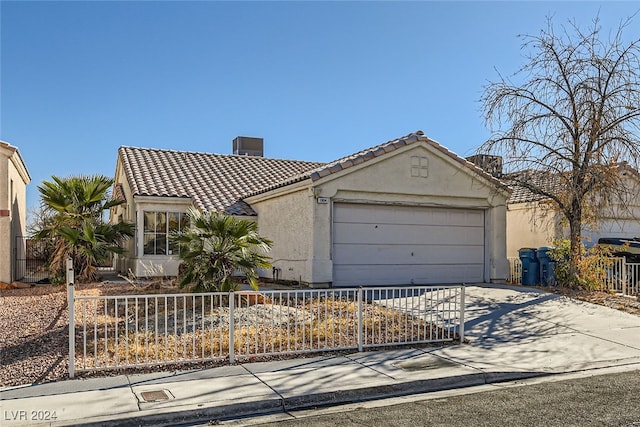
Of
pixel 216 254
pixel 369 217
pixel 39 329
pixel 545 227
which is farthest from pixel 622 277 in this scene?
pixel 39 329

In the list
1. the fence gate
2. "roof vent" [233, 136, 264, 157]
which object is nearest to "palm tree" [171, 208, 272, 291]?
the fence gate

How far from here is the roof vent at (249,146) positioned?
86.8 feet

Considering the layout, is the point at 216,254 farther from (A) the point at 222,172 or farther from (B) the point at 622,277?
(B) the point at 622,277

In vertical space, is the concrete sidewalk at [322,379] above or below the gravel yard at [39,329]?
below

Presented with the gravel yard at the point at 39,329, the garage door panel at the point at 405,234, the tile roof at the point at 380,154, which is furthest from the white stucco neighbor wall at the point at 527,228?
the gravel yard at the point at 39,329

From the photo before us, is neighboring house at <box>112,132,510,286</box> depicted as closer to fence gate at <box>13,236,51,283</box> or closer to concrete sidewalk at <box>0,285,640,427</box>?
fence gate at <box>13,236,51,283</box>

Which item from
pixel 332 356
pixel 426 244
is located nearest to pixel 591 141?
pixel 426 244

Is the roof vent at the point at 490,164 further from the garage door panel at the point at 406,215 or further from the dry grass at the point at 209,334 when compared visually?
the dry grass at the point at 209,334

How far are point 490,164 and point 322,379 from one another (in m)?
11.2

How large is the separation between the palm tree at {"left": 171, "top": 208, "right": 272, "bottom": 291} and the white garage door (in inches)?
166

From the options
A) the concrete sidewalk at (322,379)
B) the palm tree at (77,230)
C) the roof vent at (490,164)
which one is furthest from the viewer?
the roof vent at (490,164)

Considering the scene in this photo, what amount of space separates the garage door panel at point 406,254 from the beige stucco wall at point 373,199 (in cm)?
55

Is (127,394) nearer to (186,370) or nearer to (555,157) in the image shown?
(186,370)

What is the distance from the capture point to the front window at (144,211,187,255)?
16.9 metres
